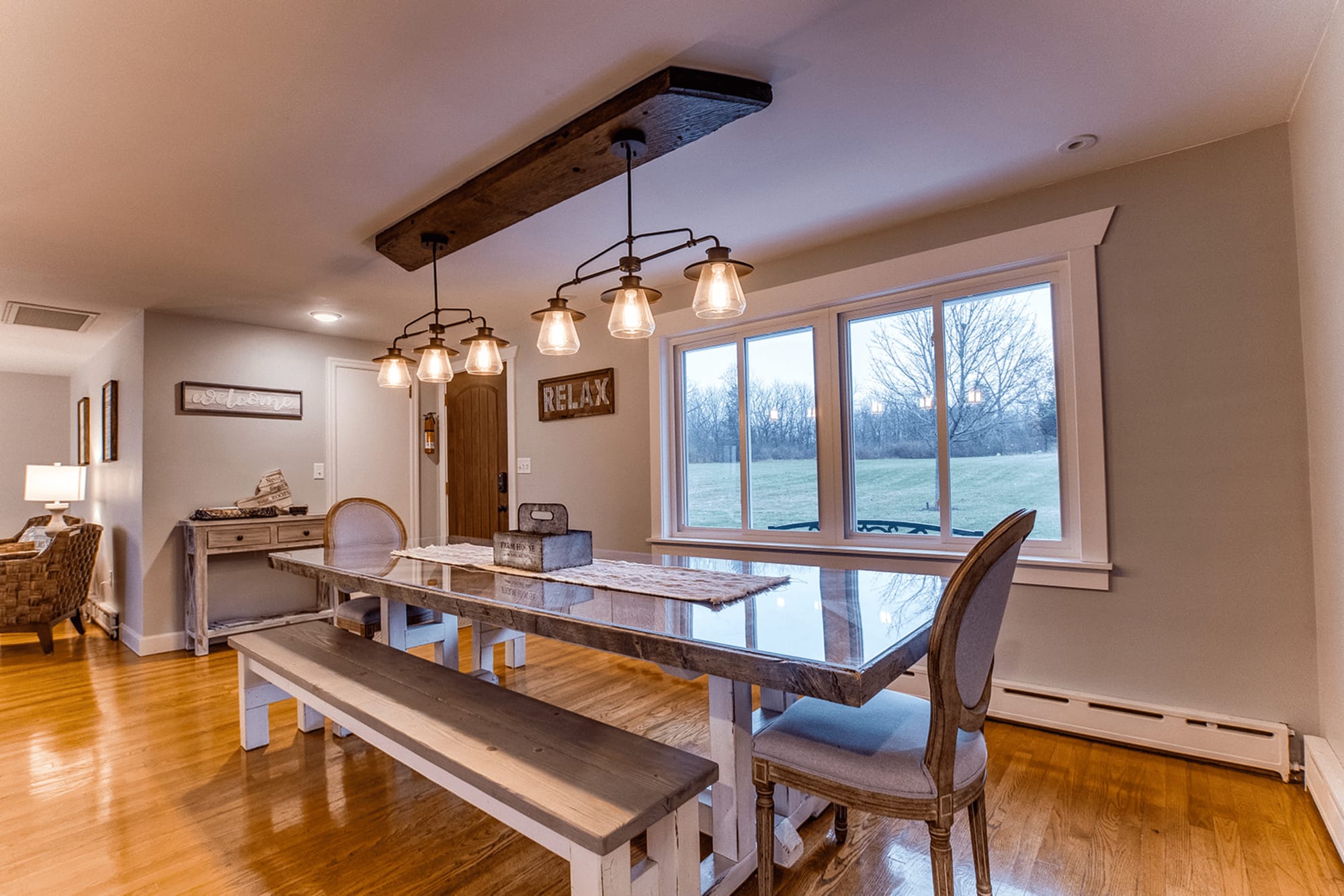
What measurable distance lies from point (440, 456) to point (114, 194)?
10.7 feet

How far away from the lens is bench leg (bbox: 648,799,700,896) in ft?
4.21

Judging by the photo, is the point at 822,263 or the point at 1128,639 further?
the point at 822,263

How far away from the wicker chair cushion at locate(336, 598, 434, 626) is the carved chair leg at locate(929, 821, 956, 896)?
234 centimetres

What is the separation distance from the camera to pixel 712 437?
3.79 m

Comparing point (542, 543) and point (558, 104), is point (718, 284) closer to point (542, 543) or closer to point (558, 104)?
point (558, 104)

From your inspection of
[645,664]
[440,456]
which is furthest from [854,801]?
[440,456]

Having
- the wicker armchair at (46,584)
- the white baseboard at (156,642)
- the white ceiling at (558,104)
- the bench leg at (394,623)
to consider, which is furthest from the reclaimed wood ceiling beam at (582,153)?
the wicker armchair at (46,584)

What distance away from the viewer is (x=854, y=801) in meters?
1.31

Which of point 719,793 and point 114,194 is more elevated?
point 114,194

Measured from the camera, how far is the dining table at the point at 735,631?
112cm

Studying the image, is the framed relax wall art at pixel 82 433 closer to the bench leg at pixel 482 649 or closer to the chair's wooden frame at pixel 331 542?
the chair's wooden frame at pixel 331 542

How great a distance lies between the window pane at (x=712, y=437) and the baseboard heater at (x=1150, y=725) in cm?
163

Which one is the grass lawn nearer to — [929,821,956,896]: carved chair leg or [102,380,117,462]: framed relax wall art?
[929,821,956,896]: carved chair leg

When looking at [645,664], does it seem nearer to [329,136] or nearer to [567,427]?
[567,427]
